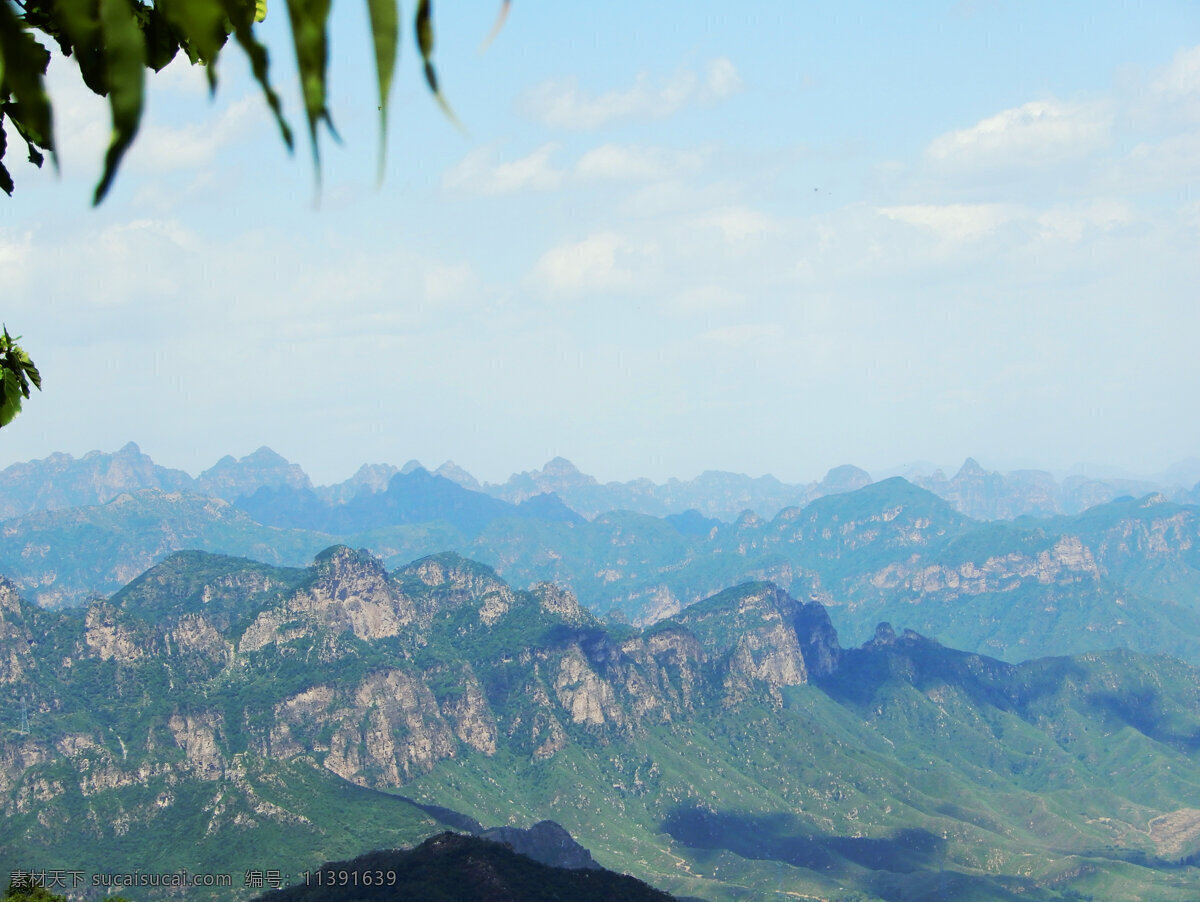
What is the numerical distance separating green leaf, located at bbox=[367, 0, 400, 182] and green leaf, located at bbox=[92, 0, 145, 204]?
69 centimetres

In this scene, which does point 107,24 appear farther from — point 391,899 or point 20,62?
point 391,899

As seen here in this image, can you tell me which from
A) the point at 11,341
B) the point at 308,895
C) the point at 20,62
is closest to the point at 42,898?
the point at 308,895

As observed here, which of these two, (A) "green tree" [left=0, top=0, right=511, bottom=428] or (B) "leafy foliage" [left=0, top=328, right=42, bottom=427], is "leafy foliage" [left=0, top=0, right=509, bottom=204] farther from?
(B) "leafy foliage" [left=0, top=328, right=42, bottom=427]

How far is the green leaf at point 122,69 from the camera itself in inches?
139

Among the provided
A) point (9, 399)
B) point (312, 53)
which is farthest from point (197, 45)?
point (9, 399)

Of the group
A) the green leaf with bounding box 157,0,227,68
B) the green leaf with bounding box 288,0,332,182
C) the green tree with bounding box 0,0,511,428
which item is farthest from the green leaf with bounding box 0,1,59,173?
the green leaf with bounding box 288,0,332,182

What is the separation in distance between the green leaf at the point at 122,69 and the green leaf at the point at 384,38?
27.3 inches

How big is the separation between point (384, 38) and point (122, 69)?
0.77 meters

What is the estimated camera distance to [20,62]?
12.3 feet

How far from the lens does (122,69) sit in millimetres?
3551

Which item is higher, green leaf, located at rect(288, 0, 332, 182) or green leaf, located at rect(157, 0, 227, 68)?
green leaf, located at rect(157, 0, 227, 68)

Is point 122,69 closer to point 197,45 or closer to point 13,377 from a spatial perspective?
point 197,45

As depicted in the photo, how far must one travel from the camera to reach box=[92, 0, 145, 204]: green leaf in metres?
3.53

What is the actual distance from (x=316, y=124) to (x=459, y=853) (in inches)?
7467
